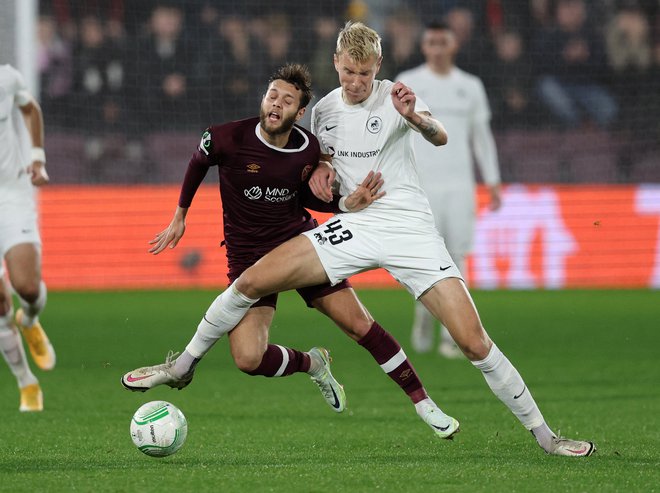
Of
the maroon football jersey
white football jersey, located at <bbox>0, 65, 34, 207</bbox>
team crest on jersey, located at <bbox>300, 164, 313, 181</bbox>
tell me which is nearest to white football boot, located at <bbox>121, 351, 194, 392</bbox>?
the maroon football jersey

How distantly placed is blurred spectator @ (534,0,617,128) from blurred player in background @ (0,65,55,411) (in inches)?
419

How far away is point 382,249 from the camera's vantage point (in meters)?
6.11

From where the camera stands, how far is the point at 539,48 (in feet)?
58.6

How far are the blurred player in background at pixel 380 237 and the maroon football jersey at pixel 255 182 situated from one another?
18cm

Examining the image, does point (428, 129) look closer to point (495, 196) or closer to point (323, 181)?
point (323, 181)

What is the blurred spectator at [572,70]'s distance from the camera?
17.9m

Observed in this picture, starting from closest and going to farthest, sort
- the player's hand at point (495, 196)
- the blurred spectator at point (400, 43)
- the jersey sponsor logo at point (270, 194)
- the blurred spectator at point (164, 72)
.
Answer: the jersey sponsor logo at point (270, 194) → the player's hand at point (495, 196) → the blurred spectator at point (164, 72) → the blurred spectator at point (400, 43)

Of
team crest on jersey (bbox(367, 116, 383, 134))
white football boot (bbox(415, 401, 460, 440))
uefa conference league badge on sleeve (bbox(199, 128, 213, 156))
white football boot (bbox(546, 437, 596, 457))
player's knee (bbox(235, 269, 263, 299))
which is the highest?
team crest on jersey (bbox(367, 116, 383, 134))

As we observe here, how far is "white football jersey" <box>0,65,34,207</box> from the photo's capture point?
8.30 meters

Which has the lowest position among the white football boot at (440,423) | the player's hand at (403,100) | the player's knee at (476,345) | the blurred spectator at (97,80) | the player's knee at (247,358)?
the blurred spectator at (97,80)

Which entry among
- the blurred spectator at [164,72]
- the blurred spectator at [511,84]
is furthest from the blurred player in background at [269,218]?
the blurred spectator at [511,84]

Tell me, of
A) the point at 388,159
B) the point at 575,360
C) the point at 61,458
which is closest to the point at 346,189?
the point at 388,159

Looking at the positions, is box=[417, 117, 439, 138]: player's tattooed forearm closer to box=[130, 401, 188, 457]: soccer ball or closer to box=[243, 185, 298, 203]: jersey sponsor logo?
box=[243, 185, 298, 203]: jersey sponsor logo

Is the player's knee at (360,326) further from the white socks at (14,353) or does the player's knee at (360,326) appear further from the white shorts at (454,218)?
the white shorts at (454,218)
